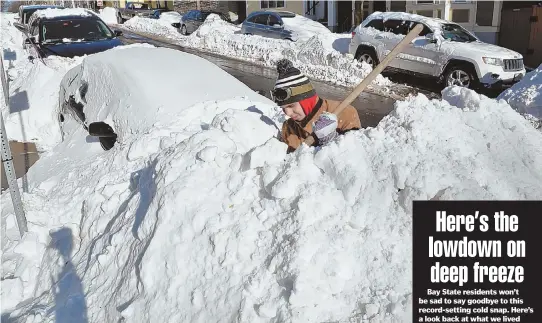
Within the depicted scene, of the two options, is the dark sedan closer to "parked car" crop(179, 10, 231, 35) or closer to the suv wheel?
the suv wheel

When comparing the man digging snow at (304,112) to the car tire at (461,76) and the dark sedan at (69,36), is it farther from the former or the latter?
the car tire at (461,76)

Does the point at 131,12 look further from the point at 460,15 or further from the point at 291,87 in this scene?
the point at 291,87

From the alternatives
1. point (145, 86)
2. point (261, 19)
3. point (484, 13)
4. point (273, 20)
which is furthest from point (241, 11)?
point (145, 86)

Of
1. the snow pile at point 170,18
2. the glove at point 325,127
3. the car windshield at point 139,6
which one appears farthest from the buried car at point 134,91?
the car windshield at point 139,6

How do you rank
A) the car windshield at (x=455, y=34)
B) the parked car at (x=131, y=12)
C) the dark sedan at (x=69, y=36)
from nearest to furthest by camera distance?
1. the dark sedan at (x=69, y=36)
2. the car windshield at (x=455, y=34)
3. the parked car at (x=131, y=12)

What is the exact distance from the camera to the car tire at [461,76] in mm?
10891

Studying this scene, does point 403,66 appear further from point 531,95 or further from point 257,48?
point 257,48

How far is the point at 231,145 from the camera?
148 inches

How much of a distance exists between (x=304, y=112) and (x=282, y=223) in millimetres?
1054

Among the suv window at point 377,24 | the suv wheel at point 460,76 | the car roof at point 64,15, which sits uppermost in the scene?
the car roof at point 64,15

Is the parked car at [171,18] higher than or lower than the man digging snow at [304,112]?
higher

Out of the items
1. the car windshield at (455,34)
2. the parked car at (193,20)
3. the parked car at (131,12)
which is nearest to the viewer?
the car windshield at (455,34)

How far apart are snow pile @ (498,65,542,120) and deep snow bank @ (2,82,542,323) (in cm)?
379

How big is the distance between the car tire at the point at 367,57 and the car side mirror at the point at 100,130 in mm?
9609
